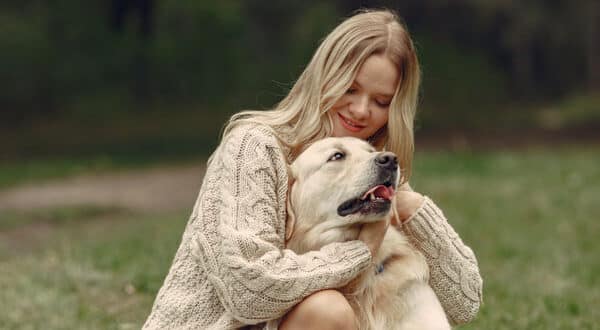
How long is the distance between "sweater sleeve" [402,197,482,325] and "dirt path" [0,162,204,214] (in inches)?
246

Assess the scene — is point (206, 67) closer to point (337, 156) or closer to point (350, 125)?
point (350, 125)

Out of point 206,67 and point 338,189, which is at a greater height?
point 338,189

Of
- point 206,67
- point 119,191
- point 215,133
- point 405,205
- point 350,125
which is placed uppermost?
point 350,125

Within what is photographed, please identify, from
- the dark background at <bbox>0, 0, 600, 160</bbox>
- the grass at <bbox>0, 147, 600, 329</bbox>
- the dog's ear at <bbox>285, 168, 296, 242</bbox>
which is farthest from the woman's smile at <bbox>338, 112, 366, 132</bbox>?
A: the dark background at <bbox>0, 0, 600, 160</bbox>

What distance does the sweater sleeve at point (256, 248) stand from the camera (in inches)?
113

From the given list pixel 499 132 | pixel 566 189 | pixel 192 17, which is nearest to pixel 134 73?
pixel 192 17

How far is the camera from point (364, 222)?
3.14m

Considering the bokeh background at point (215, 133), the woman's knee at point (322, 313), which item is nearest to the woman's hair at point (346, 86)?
the woman's knee at point (322, 313)

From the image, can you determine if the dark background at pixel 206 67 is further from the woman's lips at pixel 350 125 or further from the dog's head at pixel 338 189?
the dog's head at pixel 338 189

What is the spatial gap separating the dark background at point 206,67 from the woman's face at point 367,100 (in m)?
9.48

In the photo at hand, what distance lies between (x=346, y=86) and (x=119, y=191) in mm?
7097

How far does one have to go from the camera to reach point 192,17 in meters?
15.5

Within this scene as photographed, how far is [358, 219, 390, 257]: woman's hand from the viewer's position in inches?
123

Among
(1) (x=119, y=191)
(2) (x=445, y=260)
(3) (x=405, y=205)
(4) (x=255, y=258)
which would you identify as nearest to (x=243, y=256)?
(4) (x=255, y=258)
